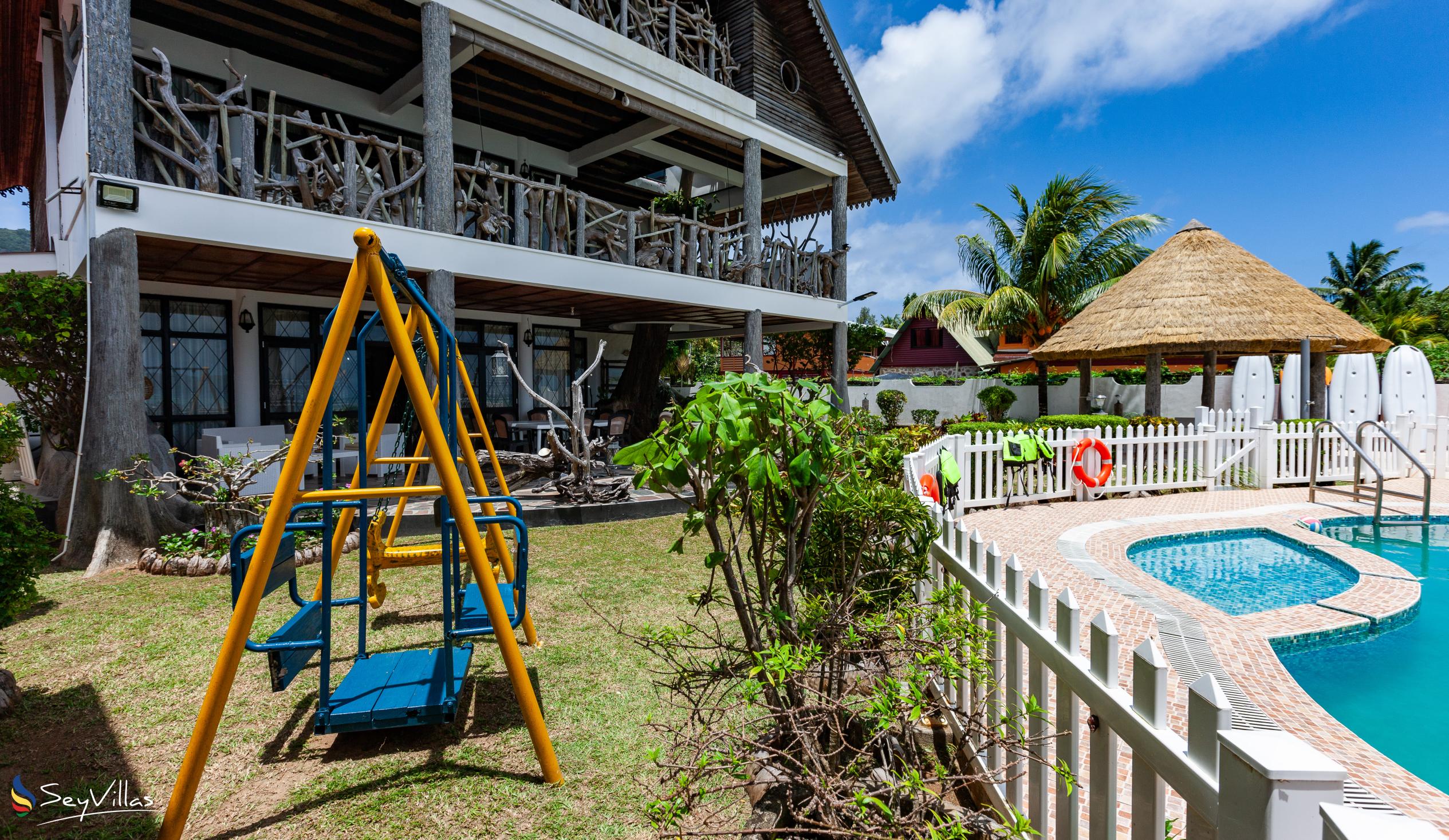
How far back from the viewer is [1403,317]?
3541cm

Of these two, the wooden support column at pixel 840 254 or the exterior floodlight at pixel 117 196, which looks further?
the wooden support column at pixel 840 254

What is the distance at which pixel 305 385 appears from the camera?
11109 mm

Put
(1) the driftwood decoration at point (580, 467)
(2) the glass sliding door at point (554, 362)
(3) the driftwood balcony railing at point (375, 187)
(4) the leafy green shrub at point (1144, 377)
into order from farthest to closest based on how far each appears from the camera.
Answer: (4) the leafy green shrub at point (1144, 377)
(2) the glass sliding door at point (554, 362)
(1) the driftwood decoration at point (580, 467)
(3) the driftwood balcony railing at point (375, 187)

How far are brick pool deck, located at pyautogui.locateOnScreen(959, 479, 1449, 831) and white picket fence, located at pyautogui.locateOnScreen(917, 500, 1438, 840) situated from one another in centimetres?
17

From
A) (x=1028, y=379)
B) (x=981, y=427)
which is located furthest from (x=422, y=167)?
(x=1028, y=379)

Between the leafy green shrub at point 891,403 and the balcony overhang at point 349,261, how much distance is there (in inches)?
494

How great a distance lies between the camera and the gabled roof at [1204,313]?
1387 cm

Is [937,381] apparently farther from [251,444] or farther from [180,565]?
[180,565]

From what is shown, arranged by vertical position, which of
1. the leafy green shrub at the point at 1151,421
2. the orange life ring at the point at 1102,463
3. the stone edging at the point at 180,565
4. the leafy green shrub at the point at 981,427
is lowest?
the stone edging at the point at 180,565

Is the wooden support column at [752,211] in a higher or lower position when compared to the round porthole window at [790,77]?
lower

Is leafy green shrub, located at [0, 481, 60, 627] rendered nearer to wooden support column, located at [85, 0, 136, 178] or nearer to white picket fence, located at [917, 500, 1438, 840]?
wooden support column, located at [85, 0, 136, 178]

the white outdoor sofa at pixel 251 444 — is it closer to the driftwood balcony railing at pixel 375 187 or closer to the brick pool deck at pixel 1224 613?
the driftwood balcony railing at pixel 375 187

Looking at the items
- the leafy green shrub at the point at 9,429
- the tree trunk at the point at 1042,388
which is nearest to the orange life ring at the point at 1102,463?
the tree trunk at the point at 1042,388

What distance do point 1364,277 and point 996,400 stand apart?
164 ft
